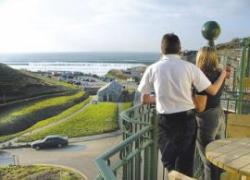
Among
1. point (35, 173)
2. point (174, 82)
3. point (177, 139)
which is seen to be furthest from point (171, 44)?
point (35, 173)

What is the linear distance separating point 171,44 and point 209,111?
869 mm

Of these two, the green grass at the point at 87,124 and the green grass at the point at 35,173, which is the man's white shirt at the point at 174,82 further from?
the green grass at the point at 87,124

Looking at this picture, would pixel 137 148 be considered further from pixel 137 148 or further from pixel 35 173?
pixel 35 173

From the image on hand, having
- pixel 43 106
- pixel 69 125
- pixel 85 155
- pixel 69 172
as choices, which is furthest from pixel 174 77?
pixel 43 106

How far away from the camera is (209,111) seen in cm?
373

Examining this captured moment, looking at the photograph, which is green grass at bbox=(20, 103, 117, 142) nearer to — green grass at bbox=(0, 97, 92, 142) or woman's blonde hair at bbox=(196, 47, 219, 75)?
green grass at bbox=(0, 97, 92, 142)

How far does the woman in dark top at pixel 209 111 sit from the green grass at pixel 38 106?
124 ft

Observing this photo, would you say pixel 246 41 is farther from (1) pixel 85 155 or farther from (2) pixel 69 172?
(1) pixel 85 155

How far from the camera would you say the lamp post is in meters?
4.00

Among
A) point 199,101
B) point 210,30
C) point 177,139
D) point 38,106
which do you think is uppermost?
point 210,30

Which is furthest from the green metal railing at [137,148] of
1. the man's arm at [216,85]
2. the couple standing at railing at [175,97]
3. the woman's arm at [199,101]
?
the man's arm at [216,85]

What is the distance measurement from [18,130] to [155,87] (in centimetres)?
→ 3646

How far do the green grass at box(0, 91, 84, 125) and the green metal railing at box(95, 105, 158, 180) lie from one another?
125ft

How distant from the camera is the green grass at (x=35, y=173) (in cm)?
2060
